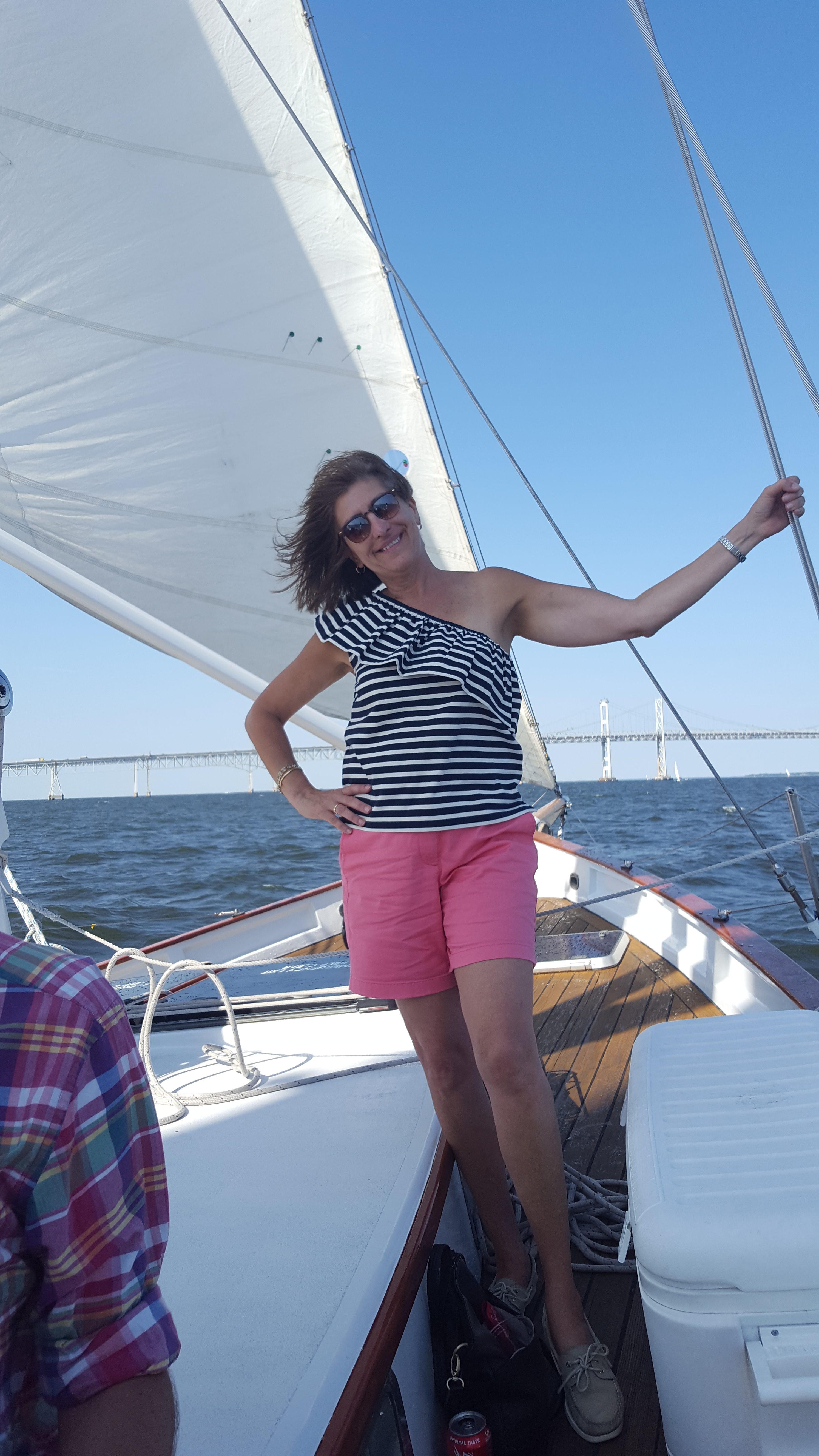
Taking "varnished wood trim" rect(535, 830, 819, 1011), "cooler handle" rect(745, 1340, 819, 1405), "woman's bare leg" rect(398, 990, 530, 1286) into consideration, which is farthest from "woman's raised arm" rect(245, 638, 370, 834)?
"varnished wood trim" rect(535, 830, 819, 1011)

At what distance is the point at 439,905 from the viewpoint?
1.15 meters

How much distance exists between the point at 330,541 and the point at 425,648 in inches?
11.0

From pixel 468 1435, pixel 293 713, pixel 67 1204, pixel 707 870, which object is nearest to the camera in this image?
pixel 67 1204

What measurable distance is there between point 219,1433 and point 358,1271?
246 millimetres

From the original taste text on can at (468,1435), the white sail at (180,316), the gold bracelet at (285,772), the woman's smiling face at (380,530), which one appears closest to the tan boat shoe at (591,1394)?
the original taste text on can at (468,1435)

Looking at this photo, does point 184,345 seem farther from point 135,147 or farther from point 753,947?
point 753,947

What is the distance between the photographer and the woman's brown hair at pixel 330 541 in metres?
1.34

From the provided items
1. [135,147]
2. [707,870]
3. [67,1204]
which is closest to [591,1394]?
[67,1204]

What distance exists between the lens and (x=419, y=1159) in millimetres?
1272

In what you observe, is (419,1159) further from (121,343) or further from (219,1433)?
(121,343)

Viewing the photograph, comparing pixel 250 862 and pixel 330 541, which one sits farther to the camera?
pixel 250 862

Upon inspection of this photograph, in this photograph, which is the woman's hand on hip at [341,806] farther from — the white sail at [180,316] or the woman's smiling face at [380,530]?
the white sail at [180,316]

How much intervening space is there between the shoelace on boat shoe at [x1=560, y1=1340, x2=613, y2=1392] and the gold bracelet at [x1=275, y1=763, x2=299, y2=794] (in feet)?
2.83

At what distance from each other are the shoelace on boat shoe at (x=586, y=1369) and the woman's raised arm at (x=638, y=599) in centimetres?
86
